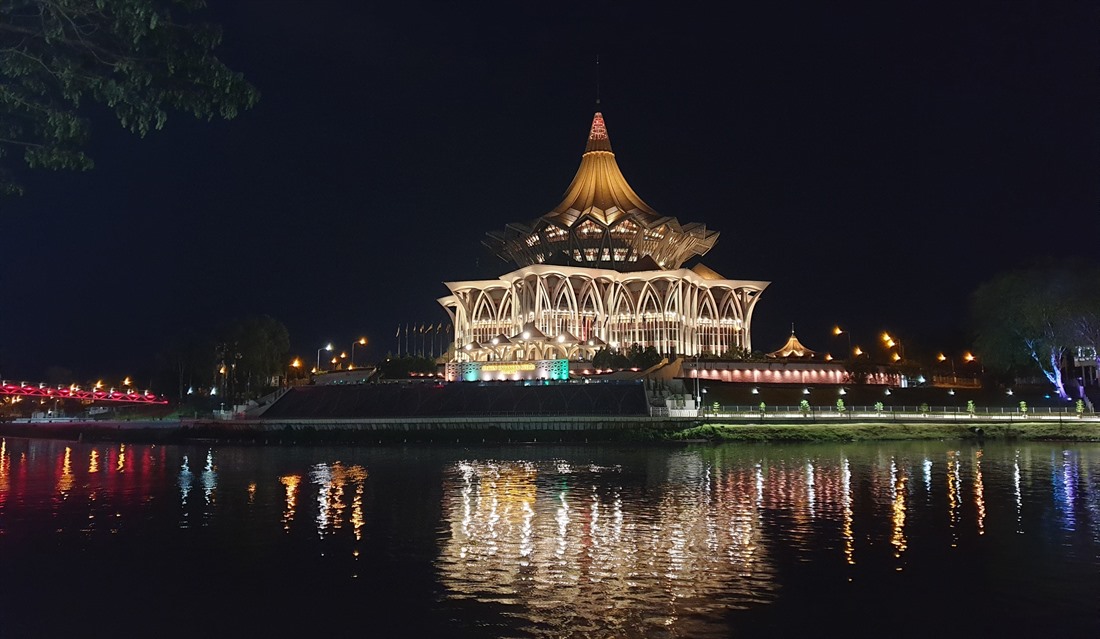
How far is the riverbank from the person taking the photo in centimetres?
4962

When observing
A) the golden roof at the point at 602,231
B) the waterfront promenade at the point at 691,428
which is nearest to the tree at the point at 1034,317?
the waterfront promenade at the point at 691,428

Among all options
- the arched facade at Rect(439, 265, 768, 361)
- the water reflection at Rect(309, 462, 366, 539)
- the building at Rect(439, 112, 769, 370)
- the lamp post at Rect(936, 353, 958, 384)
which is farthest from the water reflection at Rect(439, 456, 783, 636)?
the lamp post at Rect(936, 353, 958, 384)

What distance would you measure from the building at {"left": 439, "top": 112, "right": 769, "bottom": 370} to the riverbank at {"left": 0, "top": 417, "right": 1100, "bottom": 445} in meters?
31.5

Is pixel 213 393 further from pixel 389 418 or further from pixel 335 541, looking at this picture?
pixel 335 541

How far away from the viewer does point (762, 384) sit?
229ft

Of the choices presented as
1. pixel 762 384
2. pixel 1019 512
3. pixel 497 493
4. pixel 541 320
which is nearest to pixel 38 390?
pixel 541 320

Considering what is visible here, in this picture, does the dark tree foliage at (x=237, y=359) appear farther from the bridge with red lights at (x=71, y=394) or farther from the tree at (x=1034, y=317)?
the tree at (x=1034, y=317)

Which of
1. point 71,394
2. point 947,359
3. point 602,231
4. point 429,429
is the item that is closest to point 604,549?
point 429,429

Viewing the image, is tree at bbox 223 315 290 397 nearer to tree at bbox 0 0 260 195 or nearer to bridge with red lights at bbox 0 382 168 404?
bridge with red lights at bbox 0 382 168 404

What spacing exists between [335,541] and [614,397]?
3783 centimetres

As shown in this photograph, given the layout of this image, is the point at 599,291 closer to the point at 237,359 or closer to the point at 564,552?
the point at 237,359

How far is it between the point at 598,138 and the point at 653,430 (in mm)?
62953

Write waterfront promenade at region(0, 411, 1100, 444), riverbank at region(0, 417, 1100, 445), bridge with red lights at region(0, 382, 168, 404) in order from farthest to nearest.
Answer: bridge with red lights at region(0, 382, 168, 404)
waterfront promenade at region(0, 411, 1100, 444)
riverbank at region(0, 417, 1100, 445)

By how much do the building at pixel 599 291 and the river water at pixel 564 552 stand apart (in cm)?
5382
